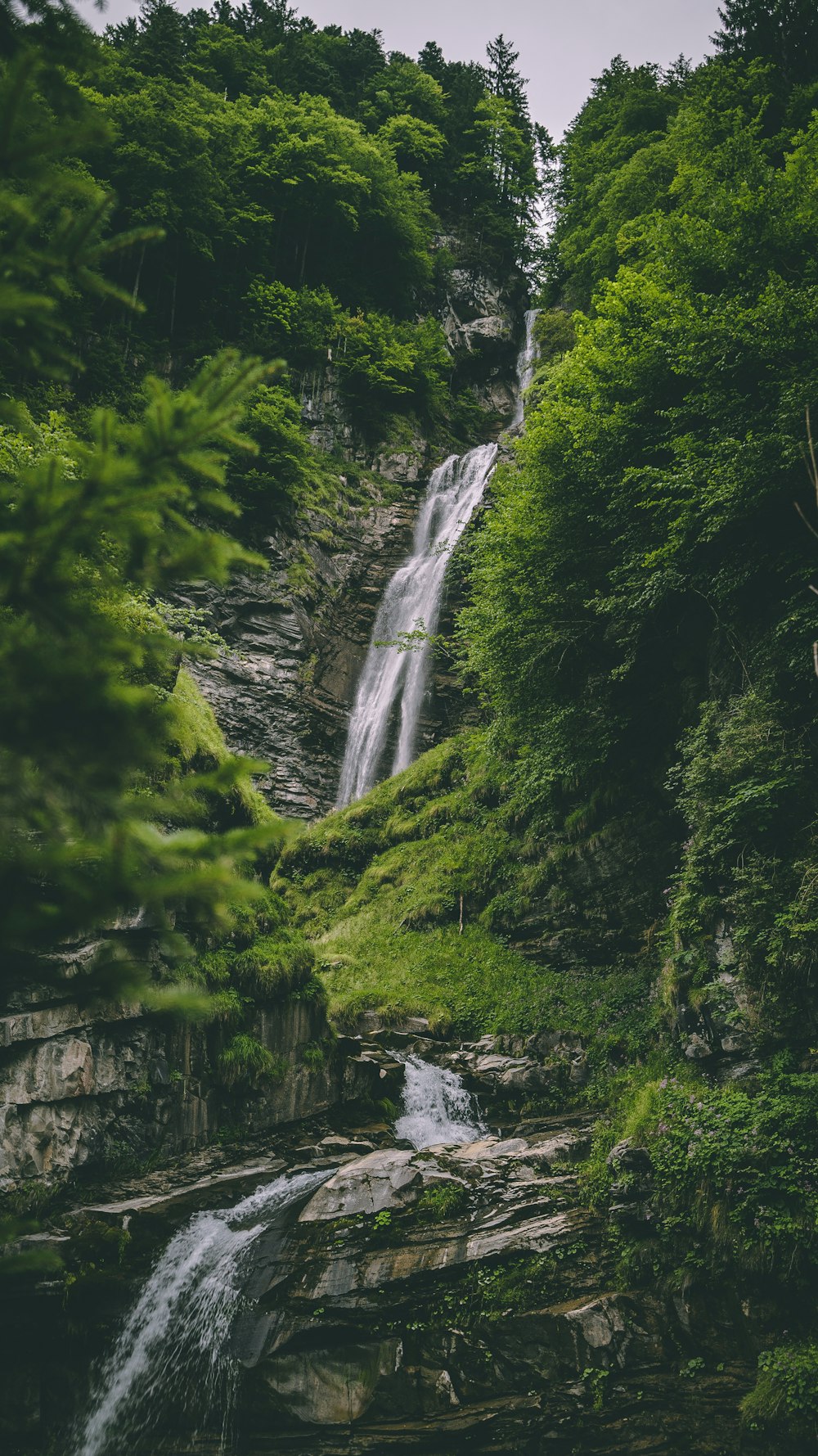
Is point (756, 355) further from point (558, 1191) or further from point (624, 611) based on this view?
point (558, 1191)

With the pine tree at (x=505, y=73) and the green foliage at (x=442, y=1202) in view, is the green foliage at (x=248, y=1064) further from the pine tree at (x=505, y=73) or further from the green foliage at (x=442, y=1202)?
the pine tree at (x=505, y=73)

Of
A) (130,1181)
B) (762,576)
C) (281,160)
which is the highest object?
(281,160)

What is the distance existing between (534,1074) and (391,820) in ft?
30.9

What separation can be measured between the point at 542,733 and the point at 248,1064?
6.55 meters

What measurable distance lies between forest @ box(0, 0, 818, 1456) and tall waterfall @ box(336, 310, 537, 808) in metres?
0.80

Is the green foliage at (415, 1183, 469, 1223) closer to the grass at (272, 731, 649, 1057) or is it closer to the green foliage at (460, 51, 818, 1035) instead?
the green foliage at (460, 51, 818, 1035)

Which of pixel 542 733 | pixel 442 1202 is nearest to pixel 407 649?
pixel 542 733

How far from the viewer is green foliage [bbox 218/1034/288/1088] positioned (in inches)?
371

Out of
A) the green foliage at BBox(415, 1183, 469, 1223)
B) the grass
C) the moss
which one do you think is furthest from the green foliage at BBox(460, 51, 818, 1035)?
the moss

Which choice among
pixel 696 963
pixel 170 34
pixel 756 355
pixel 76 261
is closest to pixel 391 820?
pixel 696 963

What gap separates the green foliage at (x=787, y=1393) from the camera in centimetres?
534

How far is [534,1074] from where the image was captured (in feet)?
35.8

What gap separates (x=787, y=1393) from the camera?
5.46m

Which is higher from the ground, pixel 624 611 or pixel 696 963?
pixel 624 611
